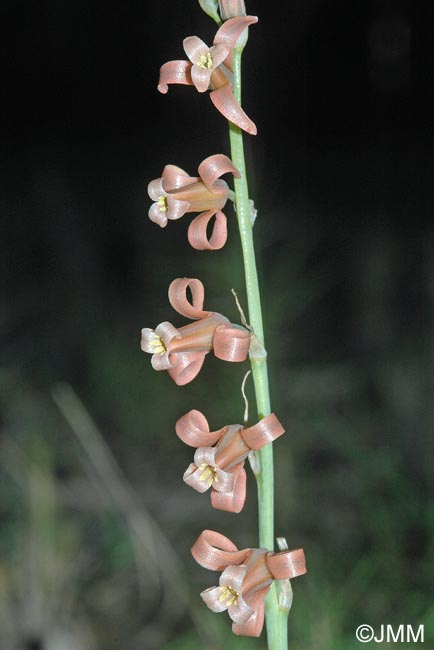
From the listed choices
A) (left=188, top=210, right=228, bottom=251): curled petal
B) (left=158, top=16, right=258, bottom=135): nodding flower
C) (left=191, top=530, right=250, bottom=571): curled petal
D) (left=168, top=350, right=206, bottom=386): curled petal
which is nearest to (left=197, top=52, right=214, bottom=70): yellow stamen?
(left=158, top=16, right=258, bottom=135): nodding flower

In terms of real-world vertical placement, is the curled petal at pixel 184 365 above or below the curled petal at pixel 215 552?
above

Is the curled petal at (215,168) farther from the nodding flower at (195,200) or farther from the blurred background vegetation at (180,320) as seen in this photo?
the blurred background vegetation at (180,320)

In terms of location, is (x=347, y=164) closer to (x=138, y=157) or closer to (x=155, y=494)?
(x=138, y=157)

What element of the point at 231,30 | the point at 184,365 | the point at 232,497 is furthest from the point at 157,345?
the point at 231,30

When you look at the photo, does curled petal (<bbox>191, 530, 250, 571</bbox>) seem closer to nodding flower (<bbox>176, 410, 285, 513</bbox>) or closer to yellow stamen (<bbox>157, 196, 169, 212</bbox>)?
nodding flower (<bbox>176, 410, 285, 513</bbox>)

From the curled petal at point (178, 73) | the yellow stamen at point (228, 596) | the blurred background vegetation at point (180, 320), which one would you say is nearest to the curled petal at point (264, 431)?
the yellow stamen at point (228, 596)

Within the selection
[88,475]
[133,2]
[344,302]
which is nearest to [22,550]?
[88,475]

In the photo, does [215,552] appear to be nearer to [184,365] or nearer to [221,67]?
[184,365]
